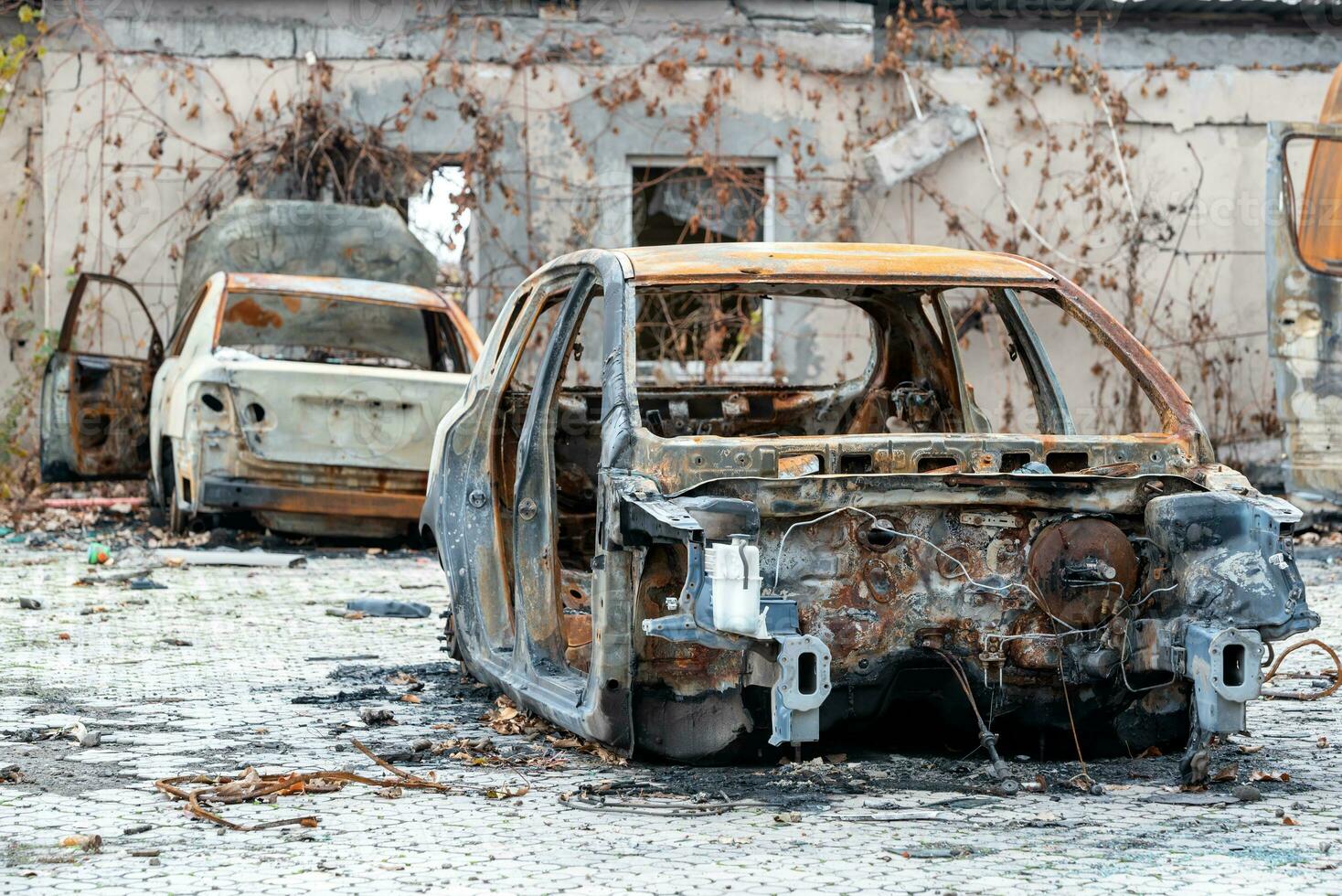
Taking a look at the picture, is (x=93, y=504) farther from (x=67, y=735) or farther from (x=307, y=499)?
(x=67, y=735)

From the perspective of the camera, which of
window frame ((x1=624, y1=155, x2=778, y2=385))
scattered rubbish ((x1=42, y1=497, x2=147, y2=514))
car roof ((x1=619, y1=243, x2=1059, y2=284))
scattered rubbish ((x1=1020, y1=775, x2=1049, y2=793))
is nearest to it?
scattered rubbish ((x1=1020, y1=775, x2=1049, y2=793))

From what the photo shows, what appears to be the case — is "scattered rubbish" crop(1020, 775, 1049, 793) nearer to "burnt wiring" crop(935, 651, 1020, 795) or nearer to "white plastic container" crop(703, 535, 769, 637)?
"burnt wiring" crop(935, 651, 1020, 795)

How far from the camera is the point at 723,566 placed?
4258mm

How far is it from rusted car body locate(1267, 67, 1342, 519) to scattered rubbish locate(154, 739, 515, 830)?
7.50m

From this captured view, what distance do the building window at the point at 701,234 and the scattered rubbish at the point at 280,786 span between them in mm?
9857

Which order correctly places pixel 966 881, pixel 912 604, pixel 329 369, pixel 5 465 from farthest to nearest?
pixel 5 465 < pixel 329 369 < pixel 912 604 < pixel 966 881

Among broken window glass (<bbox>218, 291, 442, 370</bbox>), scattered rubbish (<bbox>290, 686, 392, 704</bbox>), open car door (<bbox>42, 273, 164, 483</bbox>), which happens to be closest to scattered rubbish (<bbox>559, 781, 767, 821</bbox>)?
scattered rubbish (<bbox>290, 686, 392, 704</bbox>)

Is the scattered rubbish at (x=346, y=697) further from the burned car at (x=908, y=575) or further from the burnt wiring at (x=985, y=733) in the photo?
the burnt wiring at (x=985, y=733)

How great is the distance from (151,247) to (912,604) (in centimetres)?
1121

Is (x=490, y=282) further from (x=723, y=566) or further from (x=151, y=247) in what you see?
(x=723, y=566)

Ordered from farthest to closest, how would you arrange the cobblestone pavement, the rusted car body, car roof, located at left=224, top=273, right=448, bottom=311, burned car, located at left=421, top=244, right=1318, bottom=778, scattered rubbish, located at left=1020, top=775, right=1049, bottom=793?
car roof, located at left=224, top=273, right=448, bottom=311, the rusted car body, scattered rubbish, located at left=1020, top=775, right=1049, bottom=793, burned car, located at left=421, top=244, right=1318, bottom=778, the cobblestone pavement

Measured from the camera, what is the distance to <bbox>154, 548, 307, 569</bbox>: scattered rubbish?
1058 cm

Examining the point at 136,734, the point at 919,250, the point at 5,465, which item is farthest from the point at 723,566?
the point at 5,465

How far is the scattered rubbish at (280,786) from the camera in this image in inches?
181
